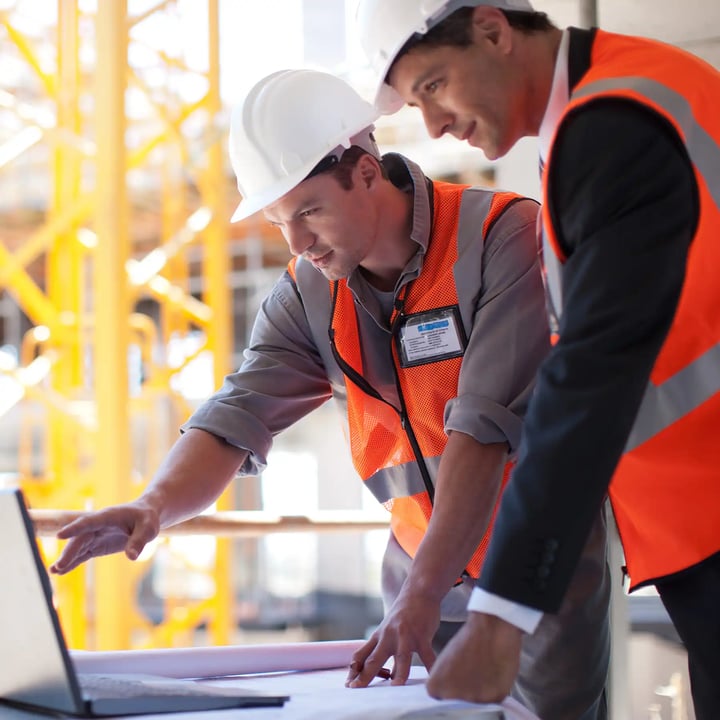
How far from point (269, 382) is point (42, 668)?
915mm

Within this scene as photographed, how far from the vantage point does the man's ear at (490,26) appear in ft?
4.51

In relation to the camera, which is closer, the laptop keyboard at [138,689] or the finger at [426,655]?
the laptop keyboard at [138,689]

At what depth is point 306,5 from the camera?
5668 mm

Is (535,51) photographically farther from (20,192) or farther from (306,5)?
Result: (20,192)

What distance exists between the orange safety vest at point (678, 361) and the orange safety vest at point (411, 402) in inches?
18.6

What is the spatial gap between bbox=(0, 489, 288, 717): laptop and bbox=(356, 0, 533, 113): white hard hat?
0.79 meters

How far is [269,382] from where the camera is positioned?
202 centimetres

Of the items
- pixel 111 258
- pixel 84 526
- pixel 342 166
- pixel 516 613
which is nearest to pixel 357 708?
pixel 516 613

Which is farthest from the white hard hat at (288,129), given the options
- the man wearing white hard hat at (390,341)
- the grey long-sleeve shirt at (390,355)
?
the grey long-sleeve shirt at (390,355)

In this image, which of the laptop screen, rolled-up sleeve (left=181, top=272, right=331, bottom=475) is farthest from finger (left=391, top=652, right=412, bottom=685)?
rolled-up sleeve (left=181, top=272, right=331, bottom=475)

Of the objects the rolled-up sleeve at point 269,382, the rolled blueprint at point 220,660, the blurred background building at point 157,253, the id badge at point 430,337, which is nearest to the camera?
the rolled blueprint at point 220,660

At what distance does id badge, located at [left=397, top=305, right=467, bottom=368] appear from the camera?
5.70 ft

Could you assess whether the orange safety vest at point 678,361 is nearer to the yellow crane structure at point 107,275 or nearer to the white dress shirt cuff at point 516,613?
the white dress shirt cuff at point 516,613

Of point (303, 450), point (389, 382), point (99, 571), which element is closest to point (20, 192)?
point (303, 450)
